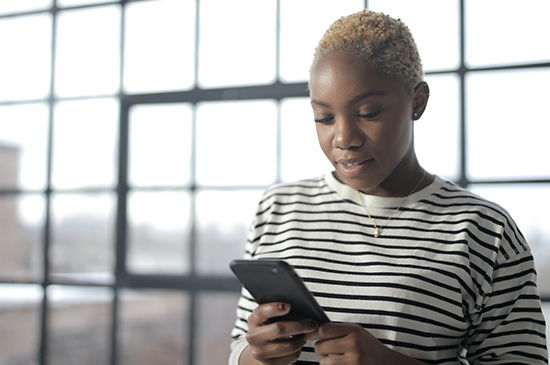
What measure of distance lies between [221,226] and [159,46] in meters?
0.88

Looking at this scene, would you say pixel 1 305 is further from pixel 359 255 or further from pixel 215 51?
pixel 359 255

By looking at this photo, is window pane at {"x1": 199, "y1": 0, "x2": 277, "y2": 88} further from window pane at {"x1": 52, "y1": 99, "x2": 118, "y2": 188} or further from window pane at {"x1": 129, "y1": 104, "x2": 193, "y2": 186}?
window pane at {"x1": 52, "y1": 99, "x2": 118, "y2": 188}

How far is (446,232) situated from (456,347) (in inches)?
9.0

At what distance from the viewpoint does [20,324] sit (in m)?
2.17

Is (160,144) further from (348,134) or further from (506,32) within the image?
(506,32)

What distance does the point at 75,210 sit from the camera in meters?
2.12

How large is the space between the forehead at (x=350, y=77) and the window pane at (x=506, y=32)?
0.95 meters

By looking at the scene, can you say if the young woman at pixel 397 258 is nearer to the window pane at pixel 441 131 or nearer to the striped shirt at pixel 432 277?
the striped shirt at pixel 432 277

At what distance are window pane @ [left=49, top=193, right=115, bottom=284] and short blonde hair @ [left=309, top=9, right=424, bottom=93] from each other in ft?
4.93

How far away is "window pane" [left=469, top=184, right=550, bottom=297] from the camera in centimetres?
153

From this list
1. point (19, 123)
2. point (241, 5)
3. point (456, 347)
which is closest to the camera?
point (456, 347)

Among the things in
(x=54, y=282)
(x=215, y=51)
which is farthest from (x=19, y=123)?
(x=215, y=51)

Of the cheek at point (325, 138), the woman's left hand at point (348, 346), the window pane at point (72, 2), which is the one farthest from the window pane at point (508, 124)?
the window pane at point (72, 2)

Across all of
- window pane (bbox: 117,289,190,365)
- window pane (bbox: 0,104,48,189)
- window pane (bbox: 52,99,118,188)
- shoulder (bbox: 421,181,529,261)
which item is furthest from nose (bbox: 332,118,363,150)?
window pane (bbox: 0,104,48,189)
